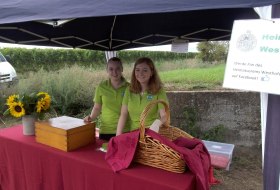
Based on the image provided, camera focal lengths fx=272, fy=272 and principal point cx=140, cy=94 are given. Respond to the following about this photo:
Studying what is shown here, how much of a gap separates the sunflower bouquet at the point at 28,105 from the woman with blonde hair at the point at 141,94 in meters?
0.67

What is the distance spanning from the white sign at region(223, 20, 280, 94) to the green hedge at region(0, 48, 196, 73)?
40.5 feet

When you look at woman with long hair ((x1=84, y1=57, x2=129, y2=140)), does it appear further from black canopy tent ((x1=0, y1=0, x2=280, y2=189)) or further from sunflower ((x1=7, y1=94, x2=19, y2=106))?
sunflower ((x1=7, y1=94, x2=19, y2=106))

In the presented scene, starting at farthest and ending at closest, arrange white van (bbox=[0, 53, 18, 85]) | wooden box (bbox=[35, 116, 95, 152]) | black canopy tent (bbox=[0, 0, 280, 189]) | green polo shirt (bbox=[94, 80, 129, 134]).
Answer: white van (bbox=[0, 53, 18, 85])
green polo shirt (bbox=[94, 80, 129, 134])
wooden box (bbox=[35, 116, 95, 152])
black canopy tent (bbox=[0, 0, 280, 189])

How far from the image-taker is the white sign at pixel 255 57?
1.35m

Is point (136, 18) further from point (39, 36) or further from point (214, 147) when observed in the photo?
point (214, 147)

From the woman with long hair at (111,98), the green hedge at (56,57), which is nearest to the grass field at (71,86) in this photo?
the woman with long hair at (111,98)

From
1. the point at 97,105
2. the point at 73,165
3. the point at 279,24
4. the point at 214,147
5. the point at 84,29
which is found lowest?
the point at 214,147

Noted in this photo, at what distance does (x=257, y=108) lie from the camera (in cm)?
424

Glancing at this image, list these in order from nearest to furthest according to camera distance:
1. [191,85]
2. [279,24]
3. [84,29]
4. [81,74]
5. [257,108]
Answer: [279,24] → [84,29] → [257,108] → [191,85] → [81,74]

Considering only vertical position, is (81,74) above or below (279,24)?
below

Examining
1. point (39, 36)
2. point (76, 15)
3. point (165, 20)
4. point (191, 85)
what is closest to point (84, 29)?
point (39, 36)

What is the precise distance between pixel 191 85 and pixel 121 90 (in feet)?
9.65

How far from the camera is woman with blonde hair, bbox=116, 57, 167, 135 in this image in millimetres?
2299

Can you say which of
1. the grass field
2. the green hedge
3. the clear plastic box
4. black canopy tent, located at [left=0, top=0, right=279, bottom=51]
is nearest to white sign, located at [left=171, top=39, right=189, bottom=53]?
black canopy tent, located at [left=0, top=0, right=279, bottom=51]
